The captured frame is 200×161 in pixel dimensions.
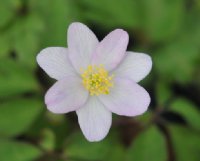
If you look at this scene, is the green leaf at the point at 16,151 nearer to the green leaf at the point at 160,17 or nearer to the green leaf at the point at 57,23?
the green leaf at the point at 57,23

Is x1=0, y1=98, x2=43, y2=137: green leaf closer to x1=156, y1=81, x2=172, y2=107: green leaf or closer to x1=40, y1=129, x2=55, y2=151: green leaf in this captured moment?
x1=40, y1=129, x2=55, y2=151: green leaf

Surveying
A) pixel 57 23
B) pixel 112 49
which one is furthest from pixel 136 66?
pixel 57 23

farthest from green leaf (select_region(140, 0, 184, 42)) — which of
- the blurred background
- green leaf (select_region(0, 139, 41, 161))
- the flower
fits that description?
green leaf (select_region(0, 139, 41, 161))

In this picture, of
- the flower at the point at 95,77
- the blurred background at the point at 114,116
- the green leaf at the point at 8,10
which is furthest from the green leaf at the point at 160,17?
the flower at the point at 95,77

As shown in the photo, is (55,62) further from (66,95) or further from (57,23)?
(57,23)

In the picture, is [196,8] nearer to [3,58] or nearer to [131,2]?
[131,2]
